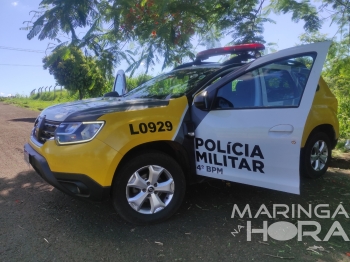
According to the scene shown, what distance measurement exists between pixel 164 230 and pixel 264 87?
6.08ft

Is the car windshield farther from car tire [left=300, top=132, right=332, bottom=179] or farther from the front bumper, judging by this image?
car tire [left=300, top=132, right=332, bottom=179]

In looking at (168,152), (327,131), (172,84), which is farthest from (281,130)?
(327,131)

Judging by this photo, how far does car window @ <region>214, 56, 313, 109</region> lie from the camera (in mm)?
3325

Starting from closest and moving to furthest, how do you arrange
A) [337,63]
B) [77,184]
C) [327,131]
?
[77,184]
[327,131]
[337,63]

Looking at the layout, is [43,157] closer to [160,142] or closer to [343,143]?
[160,142]

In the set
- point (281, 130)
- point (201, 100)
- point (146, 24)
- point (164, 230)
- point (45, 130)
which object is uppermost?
point (146, 24)

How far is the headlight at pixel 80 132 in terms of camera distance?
2.99 m

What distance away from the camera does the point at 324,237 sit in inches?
120

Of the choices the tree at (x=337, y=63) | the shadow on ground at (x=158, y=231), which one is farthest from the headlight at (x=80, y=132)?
the tree at (x=337, y=63)

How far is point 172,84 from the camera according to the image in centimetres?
420

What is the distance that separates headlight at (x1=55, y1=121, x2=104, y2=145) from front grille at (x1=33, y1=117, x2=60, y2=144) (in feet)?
0.69

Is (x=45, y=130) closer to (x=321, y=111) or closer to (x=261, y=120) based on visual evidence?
(x=261, y=120)

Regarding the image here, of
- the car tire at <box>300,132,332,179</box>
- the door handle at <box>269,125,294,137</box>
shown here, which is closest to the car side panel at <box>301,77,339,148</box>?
the car tire at <box>300,132,332,179</box>

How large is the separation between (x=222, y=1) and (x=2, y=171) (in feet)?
14.3
